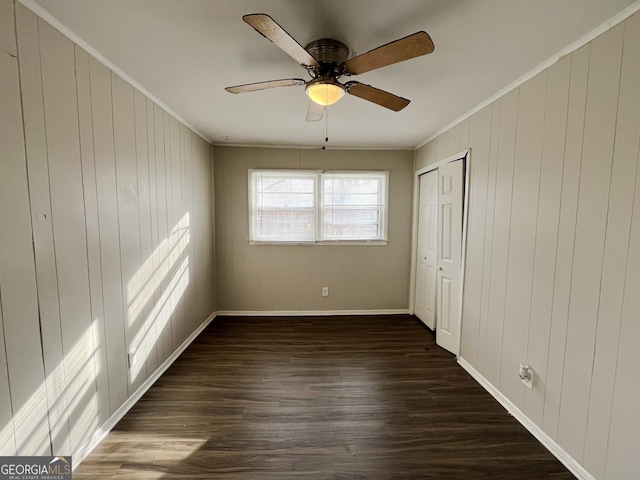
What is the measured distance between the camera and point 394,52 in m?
1.20

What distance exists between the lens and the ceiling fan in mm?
1104

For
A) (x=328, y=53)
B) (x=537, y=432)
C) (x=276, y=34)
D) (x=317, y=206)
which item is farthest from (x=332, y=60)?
(x=537, y=432)

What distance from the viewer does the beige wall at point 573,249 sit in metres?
1.24

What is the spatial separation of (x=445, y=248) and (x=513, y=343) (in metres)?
1.18

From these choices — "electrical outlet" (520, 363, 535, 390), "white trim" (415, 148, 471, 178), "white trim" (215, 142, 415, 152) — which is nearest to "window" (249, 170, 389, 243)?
"white trim" (215, 142, 415, 152)

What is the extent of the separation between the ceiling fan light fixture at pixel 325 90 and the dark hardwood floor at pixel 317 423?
7.03 ft

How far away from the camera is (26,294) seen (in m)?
1.20

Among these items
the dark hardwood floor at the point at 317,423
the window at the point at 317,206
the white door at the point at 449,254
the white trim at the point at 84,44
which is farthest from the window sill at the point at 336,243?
the white trim at the point at 84,44

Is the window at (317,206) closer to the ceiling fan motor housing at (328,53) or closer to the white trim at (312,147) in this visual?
the white trim at (312,147)

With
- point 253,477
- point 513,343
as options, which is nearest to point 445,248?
point 513,343

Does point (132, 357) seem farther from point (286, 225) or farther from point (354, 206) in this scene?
point (354, 206)

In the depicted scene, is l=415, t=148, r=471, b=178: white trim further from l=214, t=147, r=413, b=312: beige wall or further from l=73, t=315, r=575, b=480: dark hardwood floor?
l=73, t=315, r=575, b=480: dark hardwood floor

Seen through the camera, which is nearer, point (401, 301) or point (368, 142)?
point (368, 142)

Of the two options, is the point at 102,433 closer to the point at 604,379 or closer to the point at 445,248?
the point at 604,379
